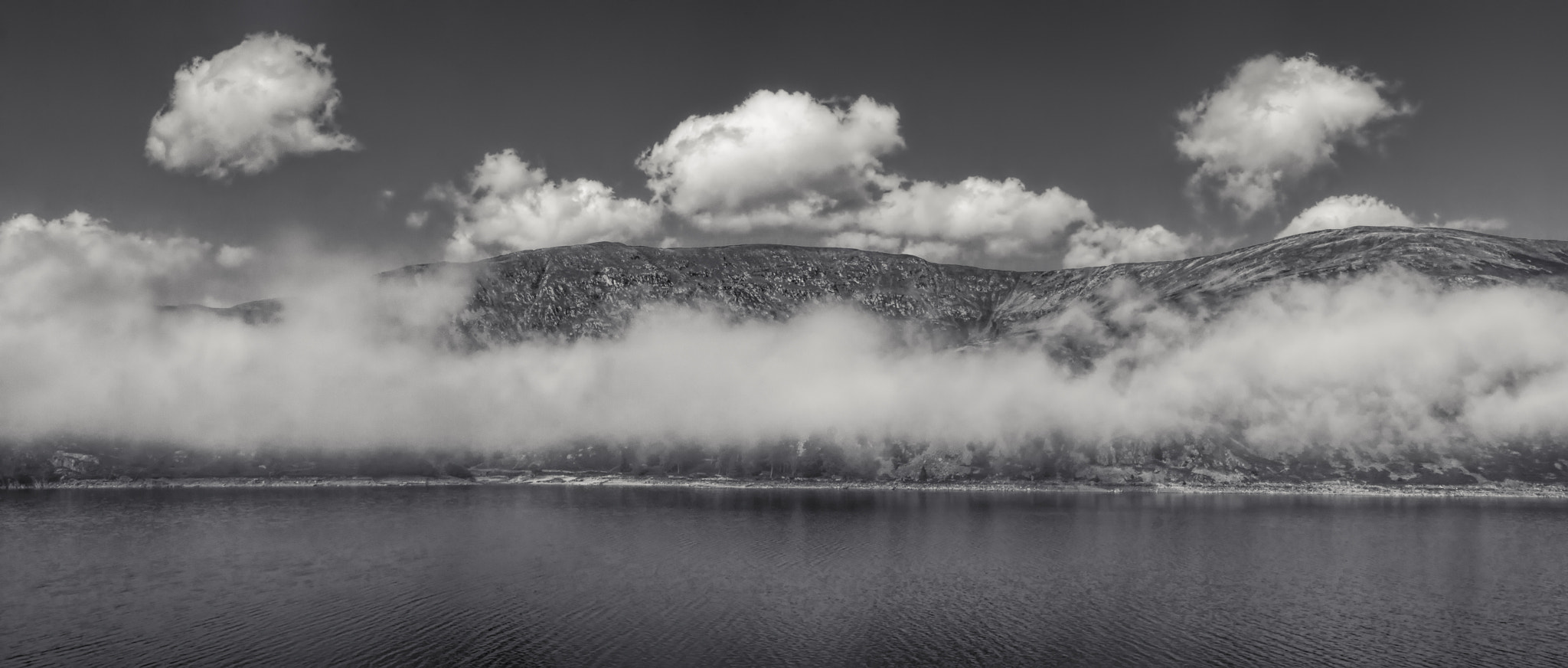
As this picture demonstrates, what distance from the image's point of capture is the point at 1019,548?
167 metres

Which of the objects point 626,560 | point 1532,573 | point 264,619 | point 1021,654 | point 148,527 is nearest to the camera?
point 1021,654

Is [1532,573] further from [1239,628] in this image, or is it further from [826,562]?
[826,562]

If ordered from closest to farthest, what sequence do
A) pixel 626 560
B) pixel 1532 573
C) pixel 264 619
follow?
pixel 264 619, pixel 1532 573, pixel 626 560

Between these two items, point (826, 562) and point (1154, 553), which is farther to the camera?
point (1154, 553)

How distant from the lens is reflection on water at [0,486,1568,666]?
291 ft

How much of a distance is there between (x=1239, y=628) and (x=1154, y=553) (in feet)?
207

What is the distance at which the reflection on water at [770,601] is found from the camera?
88.7 meters

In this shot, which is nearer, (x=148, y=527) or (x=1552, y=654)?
(x=1552, y=654)

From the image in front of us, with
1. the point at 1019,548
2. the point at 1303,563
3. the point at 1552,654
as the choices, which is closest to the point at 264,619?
the point at 1019,548

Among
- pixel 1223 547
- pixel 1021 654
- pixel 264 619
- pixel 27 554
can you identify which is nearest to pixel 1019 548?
pixel 1223 547

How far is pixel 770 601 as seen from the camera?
114 m

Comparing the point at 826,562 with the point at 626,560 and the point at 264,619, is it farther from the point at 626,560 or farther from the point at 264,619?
the point at 264,619

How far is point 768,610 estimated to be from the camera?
355 feet

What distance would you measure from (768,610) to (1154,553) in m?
89.8
